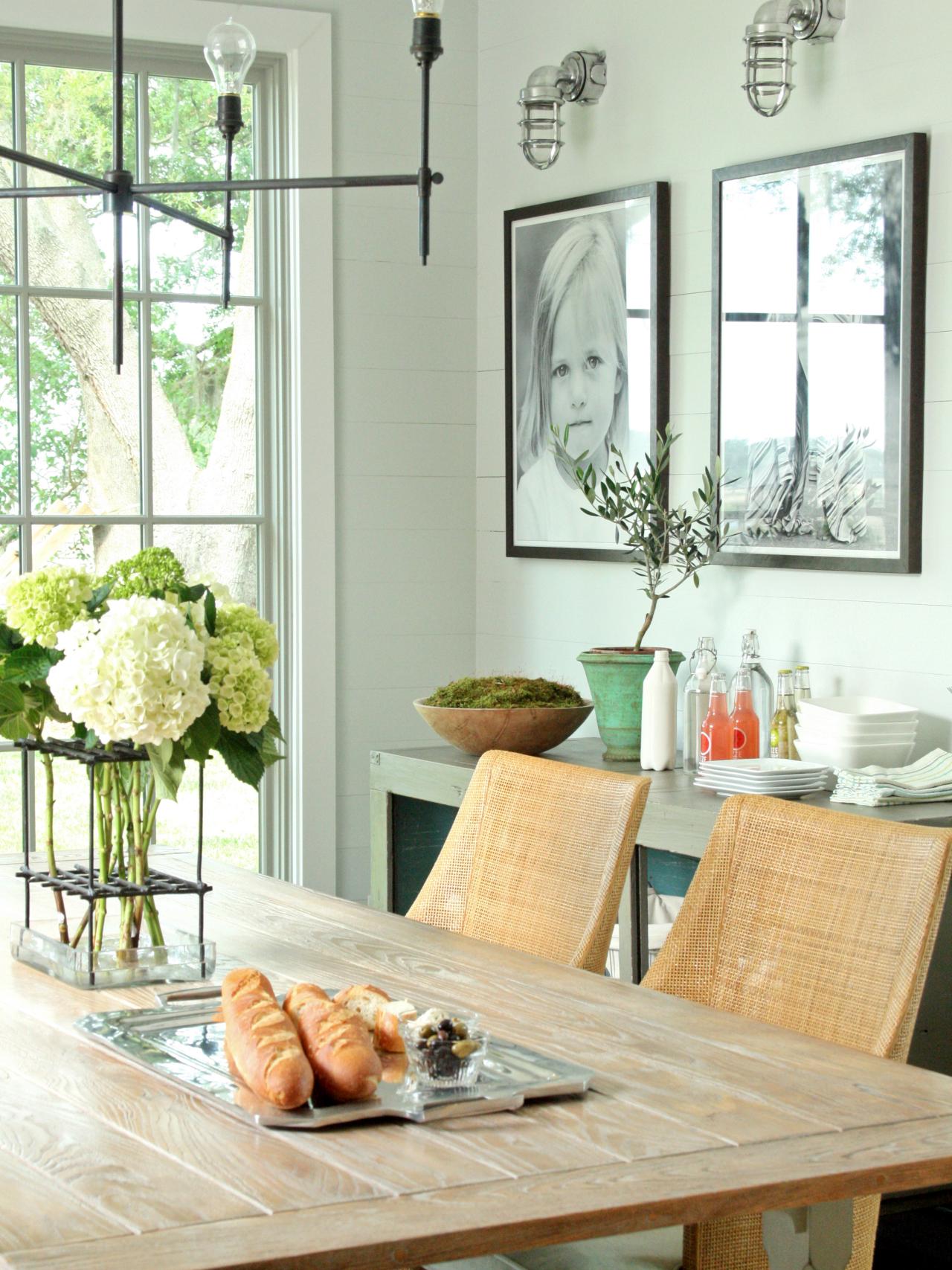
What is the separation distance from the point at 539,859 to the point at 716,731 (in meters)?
0.98

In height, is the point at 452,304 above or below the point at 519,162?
below

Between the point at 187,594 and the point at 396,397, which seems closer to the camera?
the point at 187,594

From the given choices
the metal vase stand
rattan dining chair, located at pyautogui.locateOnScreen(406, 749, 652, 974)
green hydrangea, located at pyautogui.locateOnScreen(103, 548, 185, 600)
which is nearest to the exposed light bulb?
green hydrangea, located at pyautogui.locateOnScreen(103, 548, 185, 600)

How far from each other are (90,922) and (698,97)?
263 cm

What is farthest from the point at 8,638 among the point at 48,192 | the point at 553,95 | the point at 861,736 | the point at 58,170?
the point at 553,95

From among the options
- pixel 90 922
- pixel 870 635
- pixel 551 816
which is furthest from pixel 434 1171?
pixel 870 635

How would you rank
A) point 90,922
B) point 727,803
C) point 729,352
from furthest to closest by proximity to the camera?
point 729,352 → point 727,803 → point 90,922

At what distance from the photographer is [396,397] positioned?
4.63m

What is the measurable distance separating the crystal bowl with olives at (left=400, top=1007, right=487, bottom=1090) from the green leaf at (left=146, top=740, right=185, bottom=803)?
0.55 m

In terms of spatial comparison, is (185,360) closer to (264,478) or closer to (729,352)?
(264,478)

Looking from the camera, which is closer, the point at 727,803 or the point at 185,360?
the point at 727,803

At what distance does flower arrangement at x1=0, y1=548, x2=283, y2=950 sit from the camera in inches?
76.0

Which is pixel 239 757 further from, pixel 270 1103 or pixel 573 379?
pixel 573 379

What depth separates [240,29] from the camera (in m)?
2.40
